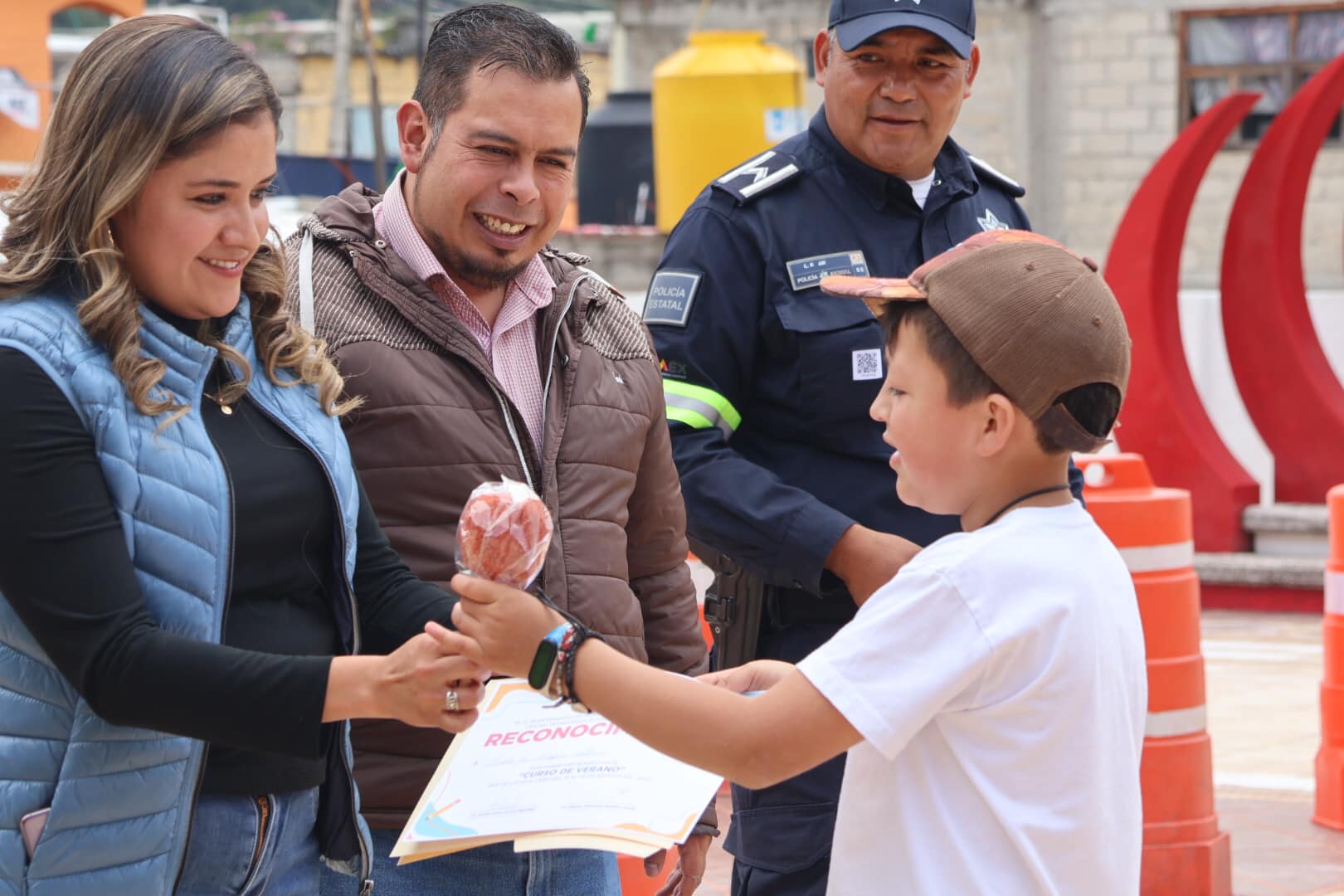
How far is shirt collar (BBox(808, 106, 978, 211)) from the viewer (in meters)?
3.41

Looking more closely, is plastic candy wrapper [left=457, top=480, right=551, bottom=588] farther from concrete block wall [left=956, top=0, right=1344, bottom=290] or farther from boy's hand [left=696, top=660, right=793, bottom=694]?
concrete block wall [left=956, top=0, right=1344, bottom=290]

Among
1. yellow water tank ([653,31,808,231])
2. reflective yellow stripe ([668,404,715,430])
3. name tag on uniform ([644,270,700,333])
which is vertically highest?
yellow water tank ([653,31,808,231])

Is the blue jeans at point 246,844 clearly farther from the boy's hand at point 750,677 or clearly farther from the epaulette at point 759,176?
the epaulette at point 759,176

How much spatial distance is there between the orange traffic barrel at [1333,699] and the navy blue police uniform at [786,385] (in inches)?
122

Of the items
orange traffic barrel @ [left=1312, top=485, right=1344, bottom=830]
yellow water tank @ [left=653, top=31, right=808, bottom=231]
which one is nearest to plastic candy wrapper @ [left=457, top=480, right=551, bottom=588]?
orange traffic barrel @ [left=1312, top=485, right=1344, bottom=830]

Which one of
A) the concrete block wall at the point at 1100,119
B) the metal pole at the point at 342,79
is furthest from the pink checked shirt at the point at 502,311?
the metal pole at the point at 342,79

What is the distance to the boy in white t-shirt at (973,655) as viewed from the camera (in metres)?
1.98

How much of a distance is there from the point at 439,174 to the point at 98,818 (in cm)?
114

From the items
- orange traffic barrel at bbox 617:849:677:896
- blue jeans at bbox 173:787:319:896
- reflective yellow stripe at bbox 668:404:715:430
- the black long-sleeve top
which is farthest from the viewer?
orange traffic barrel at bbox 617:849:677:896

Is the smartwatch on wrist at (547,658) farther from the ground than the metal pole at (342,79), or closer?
closer

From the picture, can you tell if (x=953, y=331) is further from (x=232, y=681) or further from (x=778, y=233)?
(x=778, y=233)

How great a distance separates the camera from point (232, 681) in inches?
79.1

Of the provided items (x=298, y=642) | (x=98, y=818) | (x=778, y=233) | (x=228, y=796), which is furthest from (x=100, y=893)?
(x=778, y=233)

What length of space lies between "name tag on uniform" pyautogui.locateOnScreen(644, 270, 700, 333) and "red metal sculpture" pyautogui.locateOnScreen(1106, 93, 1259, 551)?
26.4 feet
